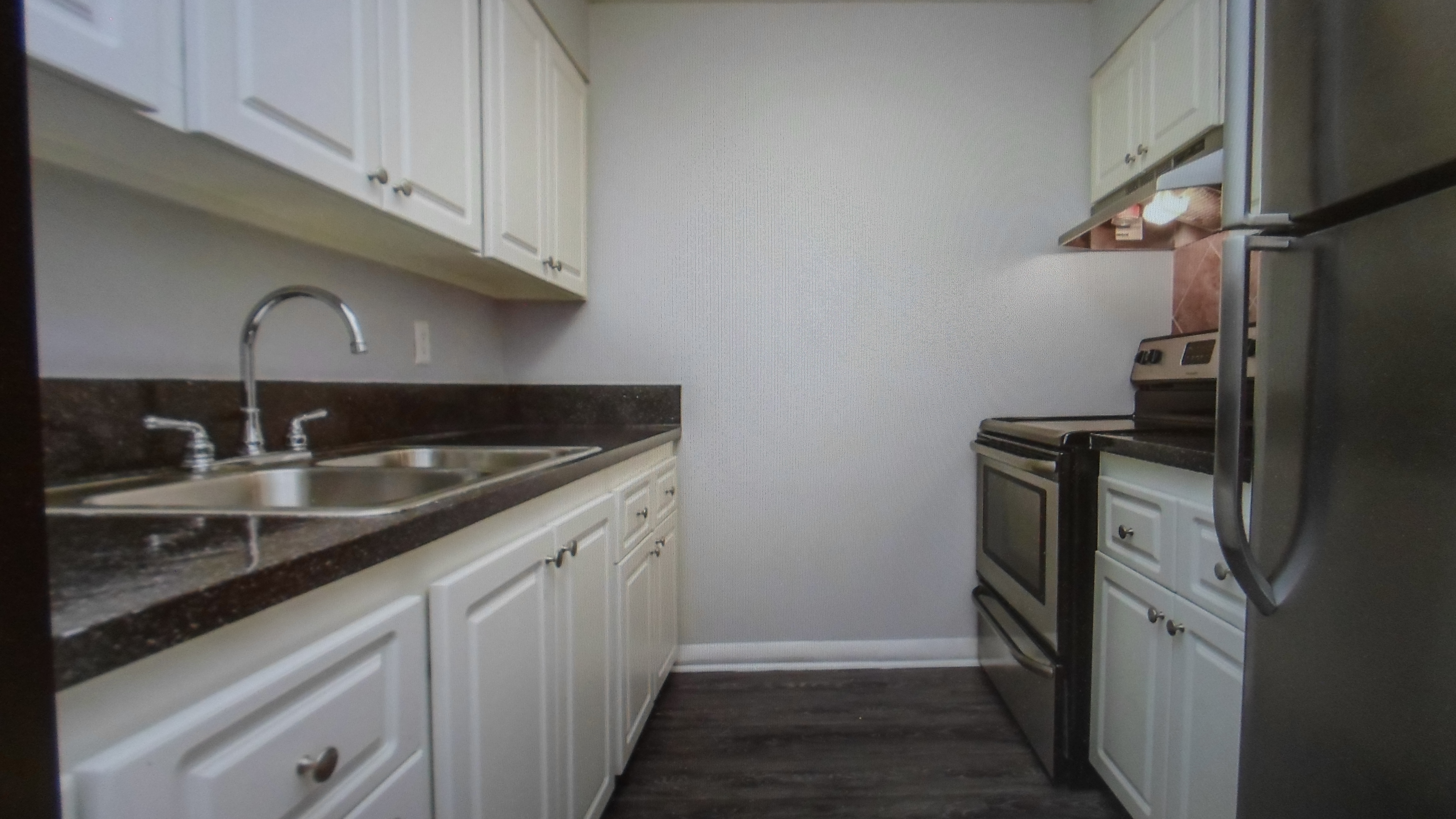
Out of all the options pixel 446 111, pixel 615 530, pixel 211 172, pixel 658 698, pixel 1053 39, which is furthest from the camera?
pixel 1053 39

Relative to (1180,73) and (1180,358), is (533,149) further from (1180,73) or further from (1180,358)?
(1180,358)

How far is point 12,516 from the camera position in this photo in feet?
0.82

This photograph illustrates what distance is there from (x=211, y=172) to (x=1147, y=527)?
185 centimetres

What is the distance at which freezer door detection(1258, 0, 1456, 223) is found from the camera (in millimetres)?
538

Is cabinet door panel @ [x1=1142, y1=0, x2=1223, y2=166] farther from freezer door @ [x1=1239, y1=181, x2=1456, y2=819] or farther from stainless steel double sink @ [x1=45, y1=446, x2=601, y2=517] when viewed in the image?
stainless steel double sink @ [x1=45, y1=446, x2=601, y2=517]

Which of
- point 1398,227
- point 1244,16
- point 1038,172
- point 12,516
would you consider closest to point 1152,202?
point 1038,172

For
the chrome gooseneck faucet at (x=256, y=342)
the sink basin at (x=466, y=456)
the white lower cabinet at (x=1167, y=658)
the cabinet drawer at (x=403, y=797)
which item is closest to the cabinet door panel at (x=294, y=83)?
the chrome gooseneck faucet at (x=256, y=342)

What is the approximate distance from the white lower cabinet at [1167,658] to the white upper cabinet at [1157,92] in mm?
950

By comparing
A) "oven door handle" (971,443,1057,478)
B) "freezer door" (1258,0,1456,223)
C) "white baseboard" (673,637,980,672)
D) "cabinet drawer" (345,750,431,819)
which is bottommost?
"white baseboard" (673,637,980,672)

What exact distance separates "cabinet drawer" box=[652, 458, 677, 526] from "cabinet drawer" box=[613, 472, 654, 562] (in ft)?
0.17

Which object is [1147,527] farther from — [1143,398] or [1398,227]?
[1143,398]

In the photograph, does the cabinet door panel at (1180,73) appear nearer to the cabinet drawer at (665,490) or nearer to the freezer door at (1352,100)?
the freezer door at (1352,100)

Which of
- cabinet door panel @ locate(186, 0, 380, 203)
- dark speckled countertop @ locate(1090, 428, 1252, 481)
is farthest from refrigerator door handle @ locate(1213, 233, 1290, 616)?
cabinet door panel @ locate(186, 0, 380, 203)

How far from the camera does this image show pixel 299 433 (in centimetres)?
116
